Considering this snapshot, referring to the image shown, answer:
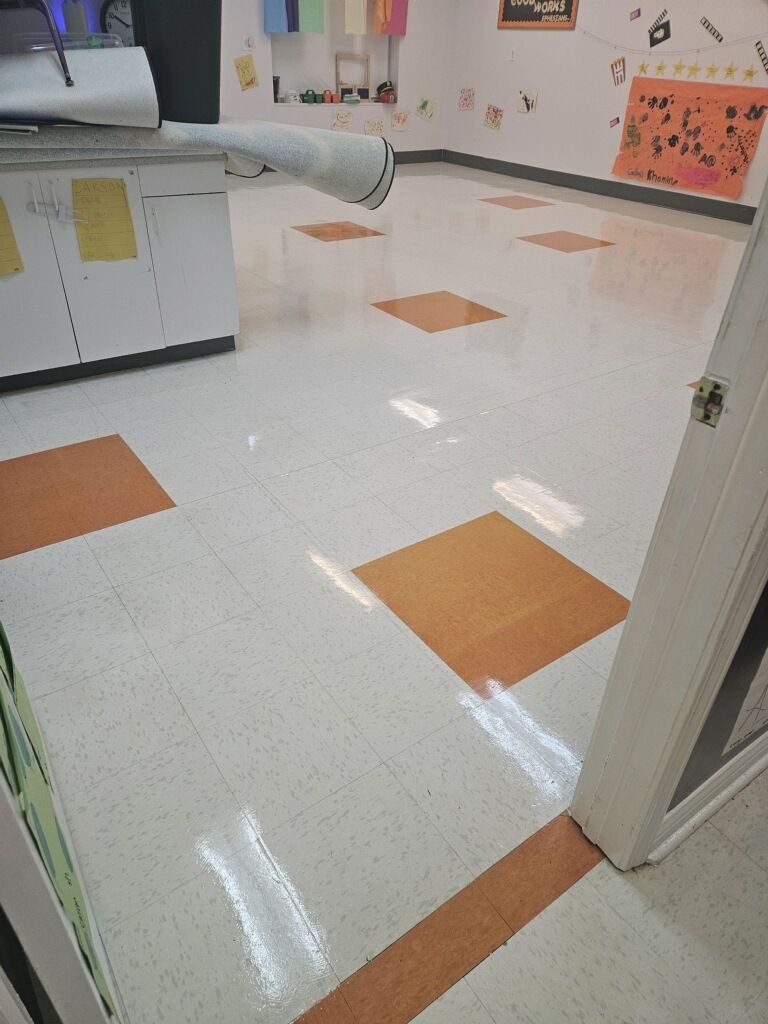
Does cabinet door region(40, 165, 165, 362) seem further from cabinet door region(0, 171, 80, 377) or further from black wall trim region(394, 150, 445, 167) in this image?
black wall trim region(394, 150, 445, 167)

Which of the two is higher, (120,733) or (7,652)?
(7,652)

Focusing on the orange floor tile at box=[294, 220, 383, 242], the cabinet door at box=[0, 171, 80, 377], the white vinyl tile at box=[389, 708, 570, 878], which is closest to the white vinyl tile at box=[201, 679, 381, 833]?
the white vinyl tile at box=[389, 708, 570, 878]

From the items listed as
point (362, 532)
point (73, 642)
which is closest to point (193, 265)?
point (362, 532)

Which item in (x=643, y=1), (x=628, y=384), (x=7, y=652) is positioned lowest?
(x=628, y=384)

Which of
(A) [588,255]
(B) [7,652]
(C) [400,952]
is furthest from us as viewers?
(A) [588,255]

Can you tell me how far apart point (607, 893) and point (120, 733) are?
40.9 inches

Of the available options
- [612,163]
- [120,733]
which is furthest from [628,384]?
[612,163]

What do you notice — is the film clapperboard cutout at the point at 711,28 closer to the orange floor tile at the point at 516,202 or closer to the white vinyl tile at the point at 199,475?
the orange floor tile at the point at 516,202

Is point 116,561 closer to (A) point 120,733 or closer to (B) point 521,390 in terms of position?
(A) point 120,733

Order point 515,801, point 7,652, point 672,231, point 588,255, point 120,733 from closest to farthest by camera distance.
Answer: point 7,652
point 515,801
point 120,733
point 588,255
point 672,231

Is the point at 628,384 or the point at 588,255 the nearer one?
the point at 628,384

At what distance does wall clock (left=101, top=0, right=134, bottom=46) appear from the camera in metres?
2.54

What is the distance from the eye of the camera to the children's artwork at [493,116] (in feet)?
26.2

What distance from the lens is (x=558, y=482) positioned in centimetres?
239
